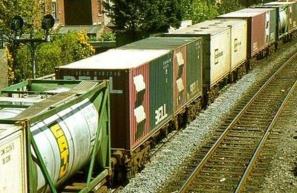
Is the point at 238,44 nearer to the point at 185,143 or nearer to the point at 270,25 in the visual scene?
the point at 270,25

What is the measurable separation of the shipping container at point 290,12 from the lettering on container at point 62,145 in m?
38.9

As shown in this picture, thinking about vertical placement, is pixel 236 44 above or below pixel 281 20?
below

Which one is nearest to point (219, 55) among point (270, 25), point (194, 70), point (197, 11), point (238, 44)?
point (194, 70)

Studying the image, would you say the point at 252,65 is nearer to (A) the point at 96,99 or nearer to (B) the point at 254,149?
(B) the point at 254,149

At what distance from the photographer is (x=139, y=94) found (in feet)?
54.3

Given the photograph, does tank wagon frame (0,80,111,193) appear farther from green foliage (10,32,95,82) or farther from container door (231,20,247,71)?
container door (231,20,247,71)

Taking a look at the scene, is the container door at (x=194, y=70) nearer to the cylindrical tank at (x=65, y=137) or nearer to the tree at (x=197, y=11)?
the cylindrical tank at (x=65, y=137)

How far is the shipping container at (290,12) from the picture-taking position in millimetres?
48812

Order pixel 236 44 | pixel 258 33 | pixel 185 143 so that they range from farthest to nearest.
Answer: pixel 258 33
pixel 236 44
pixel 185 143

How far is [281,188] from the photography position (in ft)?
52.7

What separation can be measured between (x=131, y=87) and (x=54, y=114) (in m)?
4.98

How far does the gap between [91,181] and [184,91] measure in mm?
9270

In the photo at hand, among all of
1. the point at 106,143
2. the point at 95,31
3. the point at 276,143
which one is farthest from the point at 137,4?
the point at 106,143

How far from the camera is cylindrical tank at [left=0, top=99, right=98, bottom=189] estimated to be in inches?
425
